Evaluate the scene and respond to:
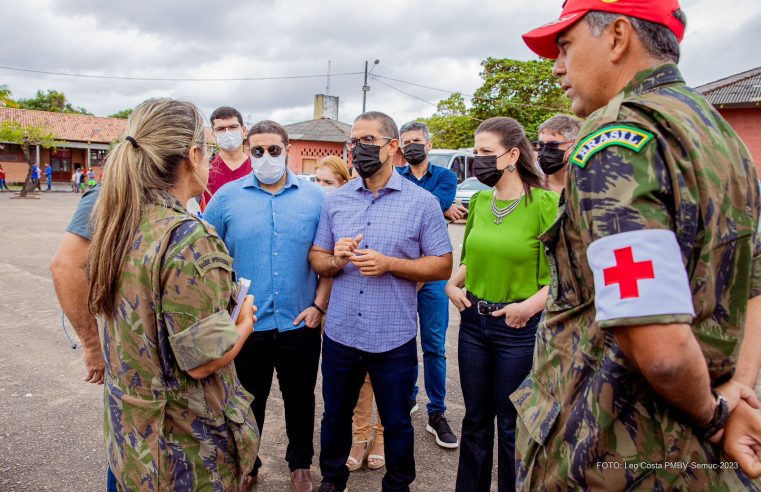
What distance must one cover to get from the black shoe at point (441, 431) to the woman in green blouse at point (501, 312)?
0.81 m

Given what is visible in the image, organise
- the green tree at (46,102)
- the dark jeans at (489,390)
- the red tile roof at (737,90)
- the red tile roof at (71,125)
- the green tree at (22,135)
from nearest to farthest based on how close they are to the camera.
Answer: the dark jeans at (489,390)
the red tile roof at (737,90)
the green tree at (22,135)
the red tile roof at (71,125)
the green tree at (46,102)

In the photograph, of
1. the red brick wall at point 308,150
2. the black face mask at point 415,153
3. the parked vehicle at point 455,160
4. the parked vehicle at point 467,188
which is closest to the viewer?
the black face mask at point 415,153

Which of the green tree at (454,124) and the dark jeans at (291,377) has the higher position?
the green tree at (454,124)

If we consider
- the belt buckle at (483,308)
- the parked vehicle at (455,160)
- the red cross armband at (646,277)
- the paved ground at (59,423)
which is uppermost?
the parked vehicle at (455,160)

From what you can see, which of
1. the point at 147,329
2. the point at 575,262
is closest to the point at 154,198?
the point at 147,329

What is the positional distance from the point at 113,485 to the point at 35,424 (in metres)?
2.19

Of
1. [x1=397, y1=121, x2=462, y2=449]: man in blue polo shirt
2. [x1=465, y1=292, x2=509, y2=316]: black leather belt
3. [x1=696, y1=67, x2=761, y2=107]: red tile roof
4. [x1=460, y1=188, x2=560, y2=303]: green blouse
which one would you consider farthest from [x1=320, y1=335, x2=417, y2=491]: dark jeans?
[x1=696, y1=67, x2=761, y2=107]: red tile roof

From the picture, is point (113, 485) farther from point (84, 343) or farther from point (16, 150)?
point (16, 150)

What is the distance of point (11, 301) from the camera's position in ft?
20.6

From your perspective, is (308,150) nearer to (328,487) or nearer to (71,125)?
(71,125)

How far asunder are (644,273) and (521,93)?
106 feet

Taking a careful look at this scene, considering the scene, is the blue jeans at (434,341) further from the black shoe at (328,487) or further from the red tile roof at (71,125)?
the red tile roof at (71,125)

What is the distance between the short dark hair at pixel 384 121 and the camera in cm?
293

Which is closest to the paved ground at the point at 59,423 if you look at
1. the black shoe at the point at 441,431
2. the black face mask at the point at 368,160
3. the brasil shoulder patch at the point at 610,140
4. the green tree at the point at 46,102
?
the black shoe at the point at 441,431
